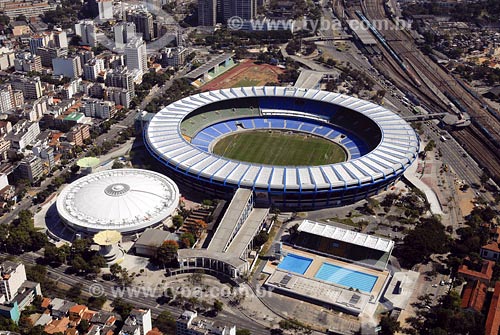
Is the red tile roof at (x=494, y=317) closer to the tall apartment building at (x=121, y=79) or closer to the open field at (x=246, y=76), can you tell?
the open field at (x=246, y=76)

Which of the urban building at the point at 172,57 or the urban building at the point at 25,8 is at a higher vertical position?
the urban building at the point at 25,8

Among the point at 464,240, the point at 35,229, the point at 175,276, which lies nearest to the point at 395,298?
the point at 464,240

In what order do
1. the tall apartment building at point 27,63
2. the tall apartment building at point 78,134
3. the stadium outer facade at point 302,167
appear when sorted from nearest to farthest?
the stadium outer facade at point 302,167, the tall apartment building at point 78,134, the tall apartment building at point 27,63

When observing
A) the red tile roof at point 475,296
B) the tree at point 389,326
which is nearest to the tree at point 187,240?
the tree at point 389,326

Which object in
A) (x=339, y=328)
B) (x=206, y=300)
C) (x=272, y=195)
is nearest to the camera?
(x=339, y=328)

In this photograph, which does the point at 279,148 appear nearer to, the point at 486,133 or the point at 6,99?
the point at 486,133

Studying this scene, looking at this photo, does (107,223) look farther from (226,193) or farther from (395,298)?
(395,298)
